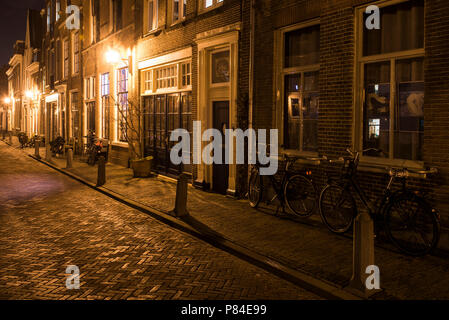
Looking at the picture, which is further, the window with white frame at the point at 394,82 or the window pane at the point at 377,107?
the window pane at the point at 377,107

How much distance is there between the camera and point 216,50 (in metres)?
11.5

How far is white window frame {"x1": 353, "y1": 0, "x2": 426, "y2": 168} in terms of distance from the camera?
6809mm

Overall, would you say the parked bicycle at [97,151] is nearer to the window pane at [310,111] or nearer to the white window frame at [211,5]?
the white window frame at [211,5]

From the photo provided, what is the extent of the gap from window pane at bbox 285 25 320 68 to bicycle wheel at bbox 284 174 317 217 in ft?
7.86

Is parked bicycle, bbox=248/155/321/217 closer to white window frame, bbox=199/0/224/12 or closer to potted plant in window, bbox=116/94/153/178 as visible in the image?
white window frame, bbox=199/0/224/12

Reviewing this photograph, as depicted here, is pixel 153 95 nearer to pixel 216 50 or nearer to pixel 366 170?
pixel 216 50

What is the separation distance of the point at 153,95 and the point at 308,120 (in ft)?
25.7

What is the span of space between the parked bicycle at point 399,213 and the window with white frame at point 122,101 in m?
11.7

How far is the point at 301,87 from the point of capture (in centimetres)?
890

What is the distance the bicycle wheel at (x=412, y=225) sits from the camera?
573cm

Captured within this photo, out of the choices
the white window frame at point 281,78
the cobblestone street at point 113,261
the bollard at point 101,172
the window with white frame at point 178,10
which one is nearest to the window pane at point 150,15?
the window with white frame at point 178,10

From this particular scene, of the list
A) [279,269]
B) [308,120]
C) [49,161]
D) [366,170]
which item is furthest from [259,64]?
[49,161]

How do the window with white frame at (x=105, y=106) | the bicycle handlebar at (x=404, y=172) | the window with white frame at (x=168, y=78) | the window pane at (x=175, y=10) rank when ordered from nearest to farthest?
the bicycle handlebar at (x=404, y=172) < the window with white frame at (x=168, y=78) < the window pane at (x=175, y=10) < the window with white frame at (x=105, y=106)

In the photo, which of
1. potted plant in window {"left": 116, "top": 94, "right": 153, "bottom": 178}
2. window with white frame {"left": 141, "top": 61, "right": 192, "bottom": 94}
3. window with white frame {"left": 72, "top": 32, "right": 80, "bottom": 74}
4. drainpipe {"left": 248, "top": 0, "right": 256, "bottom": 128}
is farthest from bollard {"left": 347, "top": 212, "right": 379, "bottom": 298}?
window with white frame {"left": 72, "top": 32, "right": 80, "bottom": 74}
